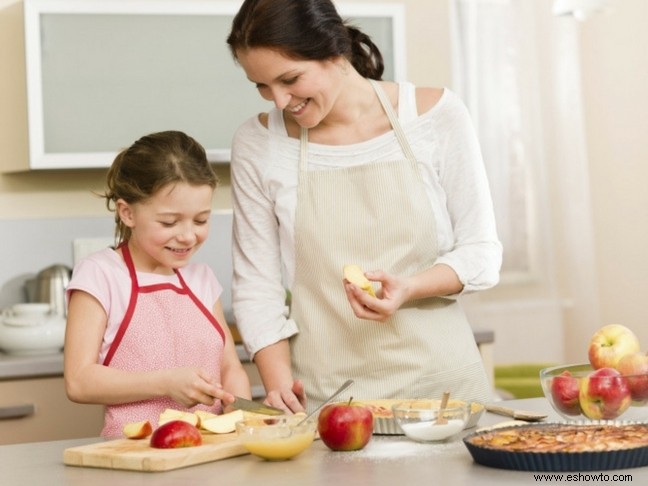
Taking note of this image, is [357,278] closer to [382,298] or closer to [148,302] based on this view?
[382,298]

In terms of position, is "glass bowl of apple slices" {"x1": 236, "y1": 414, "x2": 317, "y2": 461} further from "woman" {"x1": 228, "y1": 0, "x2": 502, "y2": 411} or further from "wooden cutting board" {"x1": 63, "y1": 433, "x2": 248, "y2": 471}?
"woman" {"x1": 228, "y1": 0, "x2": 502, "y2": 411}

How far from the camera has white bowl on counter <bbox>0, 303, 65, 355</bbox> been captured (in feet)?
9.73

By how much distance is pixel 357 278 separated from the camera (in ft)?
6.25

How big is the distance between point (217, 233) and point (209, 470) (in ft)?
6.23

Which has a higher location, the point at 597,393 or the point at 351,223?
the point at 351,223

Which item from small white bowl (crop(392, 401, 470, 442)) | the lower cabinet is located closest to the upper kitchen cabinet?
the lower cabinet

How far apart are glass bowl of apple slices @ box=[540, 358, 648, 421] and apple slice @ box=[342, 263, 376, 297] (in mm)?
345

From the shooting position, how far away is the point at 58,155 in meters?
3.09

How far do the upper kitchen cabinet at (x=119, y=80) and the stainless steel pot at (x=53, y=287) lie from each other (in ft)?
1.04

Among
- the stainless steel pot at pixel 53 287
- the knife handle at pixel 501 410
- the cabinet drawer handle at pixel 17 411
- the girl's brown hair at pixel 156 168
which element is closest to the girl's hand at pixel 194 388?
the girl's brown hair at pixel 156 168

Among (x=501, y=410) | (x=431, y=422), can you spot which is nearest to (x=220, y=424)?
(x=431, y=422)

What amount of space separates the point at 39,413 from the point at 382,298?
127 cm

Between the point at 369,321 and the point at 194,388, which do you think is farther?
the point at 369,321

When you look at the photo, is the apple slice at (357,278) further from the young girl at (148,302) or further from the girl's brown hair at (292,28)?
the girl's brown hair at (292,28)
